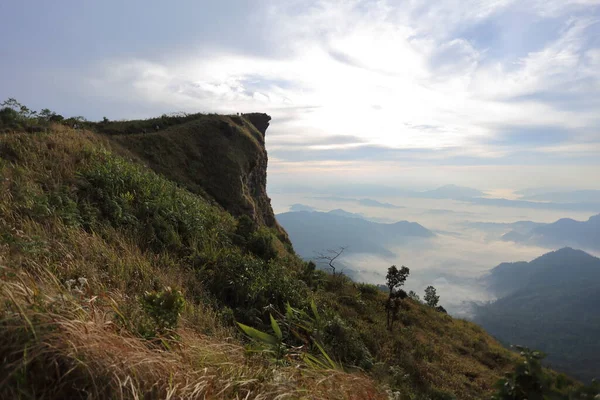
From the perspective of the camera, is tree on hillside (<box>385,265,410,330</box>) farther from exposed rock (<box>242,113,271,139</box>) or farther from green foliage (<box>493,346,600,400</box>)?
exposed rock (<box>242,113,271,139</box>)

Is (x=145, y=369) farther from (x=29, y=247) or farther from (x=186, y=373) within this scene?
(x=29, y=247)

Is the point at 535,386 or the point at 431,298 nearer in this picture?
the point at 535,386

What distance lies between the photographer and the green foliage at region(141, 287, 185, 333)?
318cm

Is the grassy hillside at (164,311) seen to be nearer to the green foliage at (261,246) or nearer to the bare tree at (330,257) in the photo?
the green foliage at (261,246)

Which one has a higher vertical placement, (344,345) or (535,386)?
(535,386)

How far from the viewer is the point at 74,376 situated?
2.23m

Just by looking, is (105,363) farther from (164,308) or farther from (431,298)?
(431,298)

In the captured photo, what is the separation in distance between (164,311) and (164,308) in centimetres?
4

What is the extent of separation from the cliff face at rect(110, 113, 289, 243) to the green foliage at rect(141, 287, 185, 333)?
50.5ft

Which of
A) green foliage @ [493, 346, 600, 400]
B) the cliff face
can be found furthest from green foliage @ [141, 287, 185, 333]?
the cliff face

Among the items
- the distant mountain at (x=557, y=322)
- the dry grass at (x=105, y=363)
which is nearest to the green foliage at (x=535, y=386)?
the dry grass at (x=105, y=363)

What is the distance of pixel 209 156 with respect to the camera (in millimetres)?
22281

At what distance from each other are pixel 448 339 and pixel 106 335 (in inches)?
545

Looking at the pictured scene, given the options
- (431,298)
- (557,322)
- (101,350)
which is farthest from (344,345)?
(557,322)
